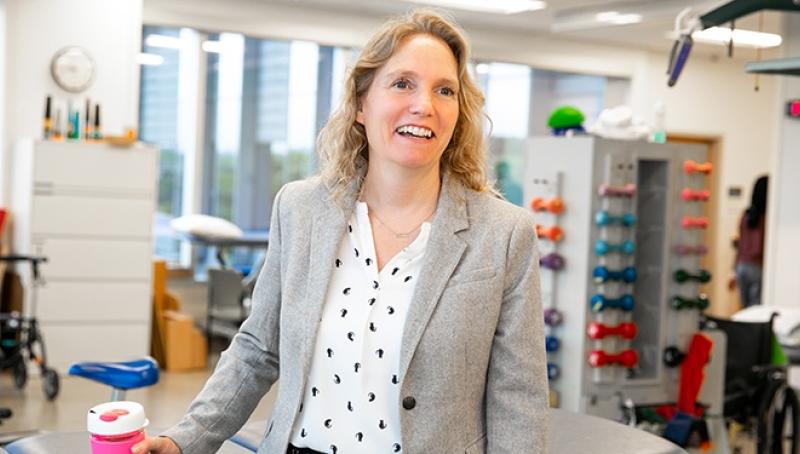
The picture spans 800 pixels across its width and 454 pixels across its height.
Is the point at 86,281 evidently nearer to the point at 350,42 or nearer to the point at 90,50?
the point at 90,50

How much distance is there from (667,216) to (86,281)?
4.20 meters

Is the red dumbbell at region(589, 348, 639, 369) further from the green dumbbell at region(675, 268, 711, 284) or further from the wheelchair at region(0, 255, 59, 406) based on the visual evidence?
the wheelchair at region(0, 255, 59, 406)

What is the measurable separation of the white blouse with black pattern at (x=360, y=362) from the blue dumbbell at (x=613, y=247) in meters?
3.55

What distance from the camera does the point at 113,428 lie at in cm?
174

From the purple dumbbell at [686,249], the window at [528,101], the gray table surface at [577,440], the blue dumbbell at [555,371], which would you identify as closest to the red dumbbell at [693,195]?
the purple dumbbell at [686,249]

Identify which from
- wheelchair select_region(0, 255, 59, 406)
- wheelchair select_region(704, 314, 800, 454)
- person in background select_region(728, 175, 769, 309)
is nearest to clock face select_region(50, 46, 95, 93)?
wheelchair select_region(0, 255, 59, 406)

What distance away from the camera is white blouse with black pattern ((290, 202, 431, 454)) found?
1817 mm

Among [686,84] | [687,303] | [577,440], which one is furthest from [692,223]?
[686,84]

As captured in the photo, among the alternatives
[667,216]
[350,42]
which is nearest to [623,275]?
Result: [667,216]

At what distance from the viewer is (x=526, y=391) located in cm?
184

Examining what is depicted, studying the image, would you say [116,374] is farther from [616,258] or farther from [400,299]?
[616,258]

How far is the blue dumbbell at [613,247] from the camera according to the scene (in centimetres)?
533

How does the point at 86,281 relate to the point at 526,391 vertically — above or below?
below

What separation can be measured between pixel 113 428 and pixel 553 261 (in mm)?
3884
